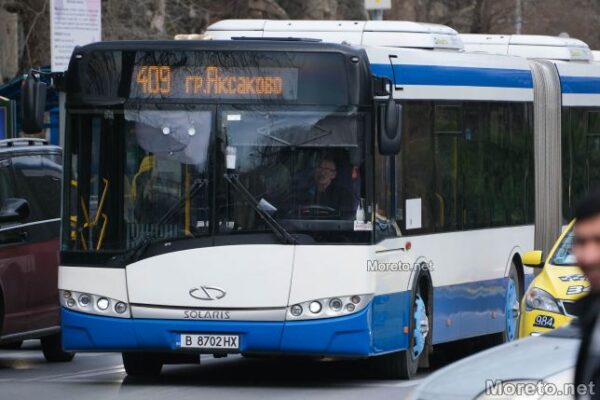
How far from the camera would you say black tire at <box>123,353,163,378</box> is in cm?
1461

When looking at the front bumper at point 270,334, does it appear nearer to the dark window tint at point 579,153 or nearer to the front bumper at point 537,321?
the front bumper at point 537,321

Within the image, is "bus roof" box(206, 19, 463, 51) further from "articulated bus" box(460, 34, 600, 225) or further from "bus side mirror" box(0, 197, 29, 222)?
"articulated bus" box(460, 34, 600, 225)

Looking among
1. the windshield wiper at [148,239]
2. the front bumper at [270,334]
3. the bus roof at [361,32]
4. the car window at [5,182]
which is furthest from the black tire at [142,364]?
the bus roof at [361,32]

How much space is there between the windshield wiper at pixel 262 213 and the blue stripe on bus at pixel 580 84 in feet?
22.7

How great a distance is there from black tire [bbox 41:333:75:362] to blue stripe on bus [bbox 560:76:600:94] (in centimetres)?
665

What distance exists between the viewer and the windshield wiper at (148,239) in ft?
43.8

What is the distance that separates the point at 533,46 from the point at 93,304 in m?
9.31

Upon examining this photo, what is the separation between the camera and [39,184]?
16359 mm

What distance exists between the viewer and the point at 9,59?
32031 millimetres

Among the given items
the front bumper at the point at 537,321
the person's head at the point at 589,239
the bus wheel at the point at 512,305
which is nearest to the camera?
the person's head at the point at 589,239

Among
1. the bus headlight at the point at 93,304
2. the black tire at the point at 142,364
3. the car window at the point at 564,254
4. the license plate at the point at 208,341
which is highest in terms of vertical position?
the car window at the point at 564,254

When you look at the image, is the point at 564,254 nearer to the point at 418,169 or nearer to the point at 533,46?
the point at 418,169

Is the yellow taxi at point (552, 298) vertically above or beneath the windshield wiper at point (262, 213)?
beneath

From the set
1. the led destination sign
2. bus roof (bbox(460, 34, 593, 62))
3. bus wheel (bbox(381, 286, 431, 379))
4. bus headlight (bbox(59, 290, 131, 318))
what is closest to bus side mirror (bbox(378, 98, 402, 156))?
the led destination sign
